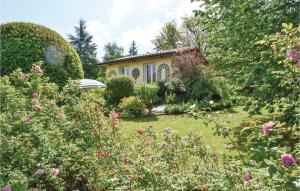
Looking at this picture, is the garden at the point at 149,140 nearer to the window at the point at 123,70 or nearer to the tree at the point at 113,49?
A: the window at the point at 123,70

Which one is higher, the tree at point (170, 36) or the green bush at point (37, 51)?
the tree at point (170, 36)

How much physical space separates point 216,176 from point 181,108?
533 inches

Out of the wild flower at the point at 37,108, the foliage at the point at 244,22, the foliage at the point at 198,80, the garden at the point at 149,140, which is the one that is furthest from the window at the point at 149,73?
the wild flower at the point at 37,108

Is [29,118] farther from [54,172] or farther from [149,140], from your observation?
[149,140]

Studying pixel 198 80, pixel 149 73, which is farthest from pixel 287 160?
pixel 149 73

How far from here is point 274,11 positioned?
9.59 meters

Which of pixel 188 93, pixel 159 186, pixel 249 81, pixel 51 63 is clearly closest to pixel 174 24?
pixel 188 93

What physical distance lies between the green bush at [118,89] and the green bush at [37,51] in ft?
23.7

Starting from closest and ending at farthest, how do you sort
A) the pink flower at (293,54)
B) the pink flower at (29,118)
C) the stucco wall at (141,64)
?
the pink flower at (293,54) → the pink flower at (29,118) → the stucco wall at (141,64)

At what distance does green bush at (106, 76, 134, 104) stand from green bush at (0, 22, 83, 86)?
723cm

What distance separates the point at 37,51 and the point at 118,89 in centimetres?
834

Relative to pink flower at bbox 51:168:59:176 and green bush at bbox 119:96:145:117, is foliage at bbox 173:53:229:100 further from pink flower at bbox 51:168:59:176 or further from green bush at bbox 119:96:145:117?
pink flower at bbox 51:168:59:176

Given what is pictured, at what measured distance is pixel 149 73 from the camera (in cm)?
3103

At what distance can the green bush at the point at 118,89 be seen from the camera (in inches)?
787
